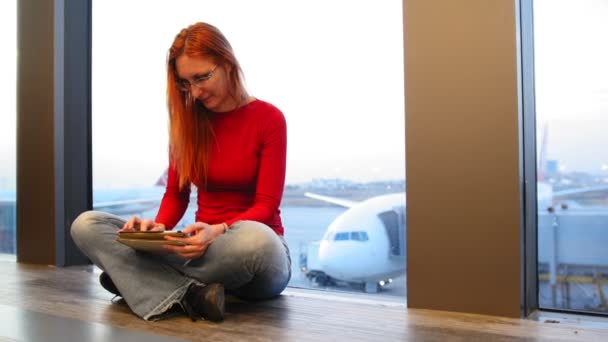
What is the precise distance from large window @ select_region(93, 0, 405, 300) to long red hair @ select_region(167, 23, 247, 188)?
26cm

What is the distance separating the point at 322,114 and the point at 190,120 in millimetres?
687

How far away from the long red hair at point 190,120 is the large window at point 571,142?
93cm

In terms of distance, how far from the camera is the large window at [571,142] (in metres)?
1.56

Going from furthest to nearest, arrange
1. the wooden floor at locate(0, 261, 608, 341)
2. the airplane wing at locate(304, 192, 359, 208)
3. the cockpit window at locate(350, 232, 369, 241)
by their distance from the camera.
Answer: the airplane wing at locate(304, 192, 359, 208), the cockpit window at locate(350, 232, 369, 241), the wooden floor at locate(0, 261, 608, 341)

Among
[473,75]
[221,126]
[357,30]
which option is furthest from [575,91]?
[221,126]

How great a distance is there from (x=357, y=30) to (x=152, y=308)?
128 cm

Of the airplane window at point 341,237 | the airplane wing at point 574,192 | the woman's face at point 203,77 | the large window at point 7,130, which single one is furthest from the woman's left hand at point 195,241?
the large window at point 7,130

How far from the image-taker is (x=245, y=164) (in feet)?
5.06

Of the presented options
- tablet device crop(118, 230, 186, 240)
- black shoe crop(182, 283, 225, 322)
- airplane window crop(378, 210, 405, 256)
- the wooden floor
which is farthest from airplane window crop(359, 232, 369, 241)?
tablet device crop(118, 230, 186, 240)

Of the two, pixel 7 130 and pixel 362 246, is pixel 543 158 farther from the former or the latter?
pixel 7 130

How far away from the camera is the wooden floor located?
1197 millimetres

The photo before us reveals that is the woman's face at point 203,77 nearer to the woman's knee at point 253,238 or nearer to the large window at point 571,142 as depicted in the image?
the woman's knee at point 253,238

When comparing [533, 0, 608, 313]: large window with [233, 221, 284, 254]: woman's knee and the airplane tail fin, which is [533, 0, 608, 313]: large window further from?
[233, 221, 284, 254]: woman's knee

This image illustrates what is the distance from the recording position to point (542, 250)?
1565 millimetres
